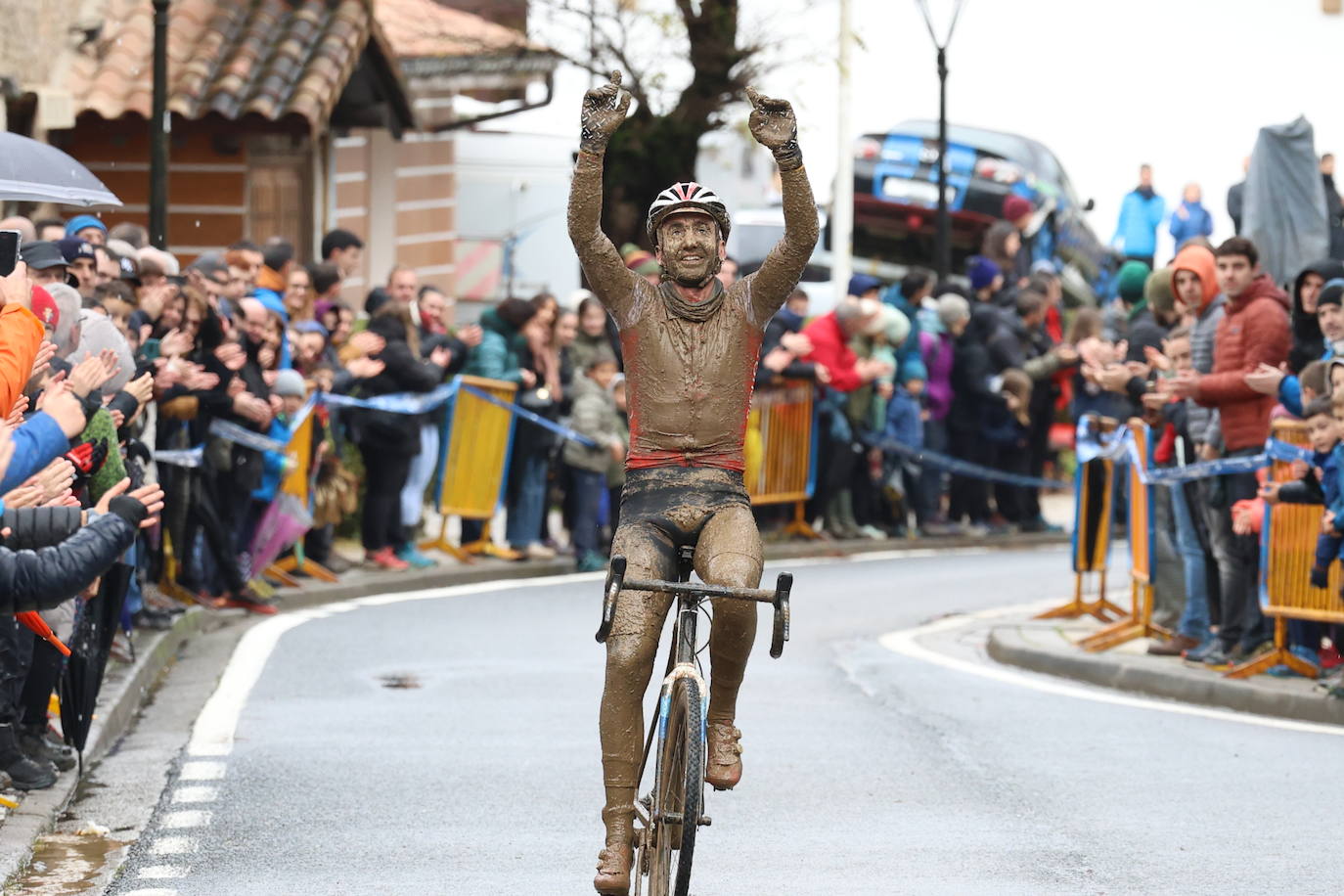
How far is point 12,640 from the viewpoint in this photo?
955 centimetres

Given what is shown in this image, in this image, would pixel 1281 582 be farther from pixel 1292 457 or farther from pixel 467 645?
pixel 467 645

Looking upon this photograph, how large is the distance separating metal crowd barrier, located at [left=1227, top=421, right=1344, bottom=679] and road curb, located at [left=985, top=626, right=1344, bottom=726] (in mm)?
221

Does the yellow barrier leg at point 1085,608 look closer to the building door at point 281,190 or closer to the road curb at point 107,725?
the road curb at point 107,725

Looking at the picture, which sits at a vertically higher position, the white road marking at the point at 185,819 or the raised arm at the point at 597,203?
the raised arm at the point at 597,203

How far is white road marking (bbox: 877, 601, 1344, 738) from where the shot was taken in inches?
487

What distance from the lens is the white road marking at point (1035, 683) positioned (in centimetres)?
1238

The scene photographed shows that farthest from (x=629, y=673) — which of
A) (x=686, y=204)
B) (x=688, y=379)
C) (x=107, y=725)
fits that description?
(x=107, y=725)

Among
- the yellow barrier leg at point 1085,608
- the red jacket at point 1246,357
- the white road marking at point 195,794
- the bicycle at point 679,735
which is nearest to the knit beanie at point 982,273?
the yellow barrier leg at point 1085,608

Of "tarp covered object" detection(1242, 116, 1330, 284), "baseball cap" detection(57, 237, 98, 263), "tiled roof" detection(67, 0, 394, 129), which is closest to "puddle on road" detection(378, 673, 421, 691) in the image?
"baseball cap" detection(57, 237, 98, 263)

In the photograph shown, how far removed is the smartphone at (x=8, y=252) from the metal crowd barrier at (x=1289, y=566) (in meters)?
6.75

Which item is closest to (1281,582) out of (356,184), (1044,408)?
(1044,408)

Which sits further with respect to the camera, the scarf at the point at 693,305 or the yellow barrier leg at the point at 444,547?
the yellow barrier leg at the point at 444,547

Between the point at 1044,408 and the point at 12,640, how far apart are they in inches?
628

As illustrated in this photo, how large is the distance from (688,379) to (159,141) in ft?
33.4
